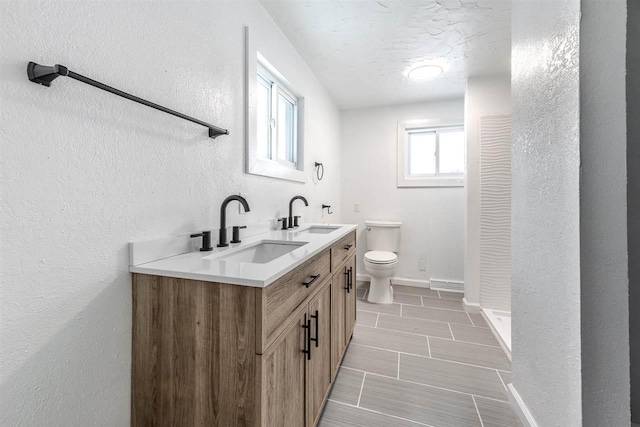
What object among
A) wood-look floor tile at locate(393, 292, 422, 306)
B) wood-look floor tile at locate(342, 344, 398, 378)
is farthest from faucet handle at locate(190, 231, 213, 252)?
wood-look floor tile at locate(393, 292, 422, 306)

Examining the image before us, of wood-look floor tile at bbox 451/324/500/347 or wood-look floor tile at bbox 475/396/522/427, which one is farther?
wood-look floor tile at bbox 451/324/500/347

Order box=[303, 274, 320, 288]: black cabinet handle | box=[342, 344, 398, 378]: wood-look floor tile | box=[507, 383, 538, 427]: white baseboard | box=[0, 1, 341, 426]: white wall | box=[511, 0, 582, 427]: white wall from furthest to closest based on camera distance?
box=[342, 344, 398, 378]: wood-look floor tile, box=[507, 383, 538, 427]: white baseboard, box=[303, 274, 320, 288]: black cabinet handle, box=[511, 0, 582, 427]: white wall, box=[0, 1, 341, 426]: white wall

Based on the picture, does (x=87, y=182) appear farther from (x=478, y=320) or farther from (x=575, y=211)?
(x=478, y=320)

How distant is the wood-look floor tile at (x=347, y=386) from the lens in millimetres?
1485

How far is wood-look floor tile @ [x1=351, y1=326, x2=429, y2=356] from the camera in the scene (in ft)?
6.45

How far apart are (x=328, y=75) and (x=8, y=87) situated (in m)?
2.36

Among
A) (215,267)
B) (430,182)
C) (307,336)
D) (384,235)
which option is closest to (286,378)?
(307,336)

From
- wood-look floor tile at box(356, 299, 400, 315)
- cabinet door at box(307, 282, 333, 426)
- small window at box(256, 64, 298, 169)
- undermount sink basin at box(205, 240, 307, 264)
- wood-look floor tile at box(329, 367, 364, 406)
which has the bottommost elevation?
wood-look floor tile at box(329, 367, 364, 406)

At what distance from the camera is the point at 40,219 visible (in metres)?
0.70

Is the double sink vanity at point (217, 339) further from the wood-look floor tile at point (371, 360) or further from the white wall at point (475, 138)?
the white wall at point (475, 138)

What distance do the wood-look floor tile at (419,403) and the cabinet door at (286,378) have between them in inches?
21.8

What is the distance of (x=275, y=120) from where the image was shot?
2.12m

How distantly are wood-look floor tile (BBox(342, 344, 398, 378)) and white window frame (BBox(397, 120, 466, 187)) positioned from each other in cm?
204

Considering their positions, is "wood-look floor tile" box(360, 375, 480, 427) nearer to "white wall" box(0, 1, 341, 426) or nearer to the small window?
"white wall" box(0, 1, 341, 426)
